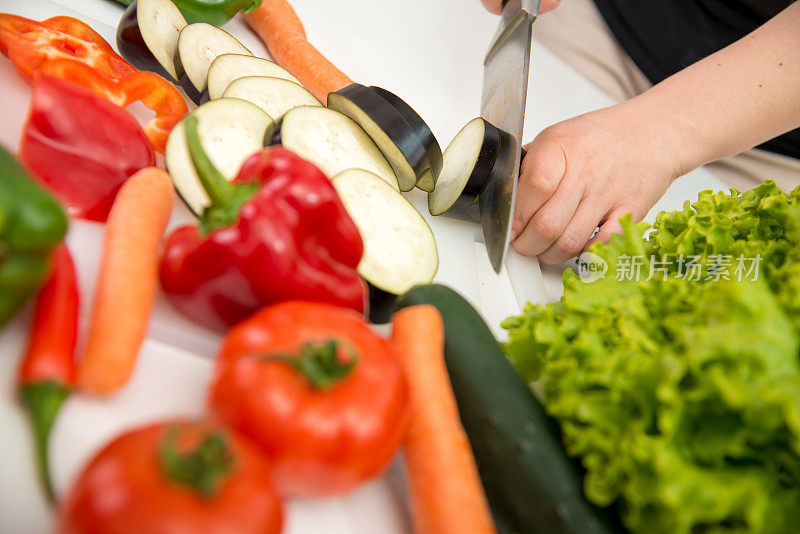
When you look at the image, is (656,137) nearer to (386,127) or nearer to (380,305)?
Answer: (386,127)

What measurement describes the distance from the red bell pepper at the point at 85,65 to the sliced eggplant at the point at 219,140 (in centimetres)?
19

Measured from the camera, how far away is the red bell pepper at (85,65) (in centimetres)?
129

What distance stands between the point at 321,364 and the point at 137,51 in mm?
1310

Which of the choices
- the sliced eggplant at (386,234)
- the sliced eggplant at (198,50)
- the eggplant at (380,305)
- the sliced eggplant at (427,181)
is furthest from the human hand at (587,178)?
the sliced eggplant at (198,50)

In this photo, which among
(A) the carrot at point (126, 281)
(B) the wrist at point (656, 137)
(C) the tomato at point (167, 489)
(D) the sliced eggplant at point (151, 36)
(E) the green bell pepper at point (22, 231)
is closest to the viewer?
(C) the tomato at point (167, 489)

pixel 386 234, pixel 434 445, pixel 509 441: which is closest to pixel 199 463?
pixel 434 445

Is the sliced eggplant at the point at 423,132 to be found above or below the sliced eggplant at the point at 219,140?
above

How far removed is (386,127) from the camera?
146 centimetres

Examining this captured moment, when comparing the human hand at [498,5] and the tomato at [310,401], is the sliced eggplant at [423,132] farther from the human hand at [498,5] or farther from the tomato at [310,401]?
the human hand at [498,5]

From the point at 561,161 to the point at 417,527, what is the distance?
3.73ft

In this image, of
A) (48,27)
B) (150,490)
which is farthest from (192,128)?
(48,27)

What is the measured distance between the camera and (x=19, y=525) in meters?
0.70

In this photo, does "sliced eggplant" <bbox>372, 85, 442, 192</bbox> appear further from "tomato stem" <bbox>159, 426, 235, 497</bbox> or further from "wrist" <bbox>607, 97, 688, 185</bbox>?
"tomato stem" <bbox>159, 426, 235, 497</bbox>

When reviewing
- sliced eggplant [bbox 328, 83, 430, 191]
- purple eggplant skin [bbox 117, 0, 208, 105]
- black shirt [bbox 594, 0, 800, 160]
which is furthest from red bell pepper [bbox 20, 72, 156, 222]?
black shirt [bbox 594, 0, 800, 160]
